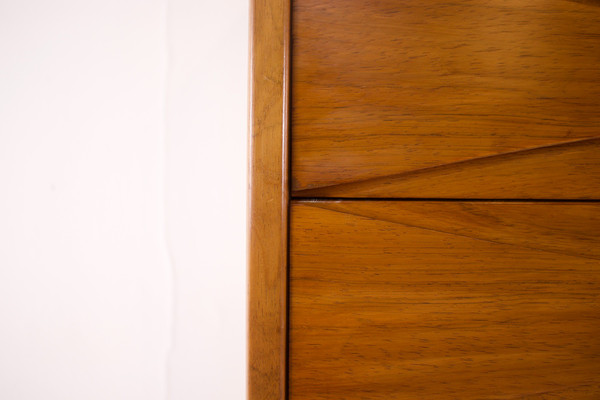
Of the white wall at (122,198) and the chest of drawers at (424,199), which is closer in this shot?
the chest of drawers at (424,199)

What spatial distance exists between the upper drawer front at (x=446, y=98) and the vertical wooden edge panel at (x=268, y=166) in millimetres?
13

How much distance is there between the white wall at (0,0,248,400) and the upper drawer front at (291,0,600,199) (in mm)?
295

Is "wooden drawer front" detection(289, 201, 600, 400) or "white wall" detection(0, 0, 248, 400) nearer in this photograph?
"wooden drawer front" detection(289, 201, 600, 400)

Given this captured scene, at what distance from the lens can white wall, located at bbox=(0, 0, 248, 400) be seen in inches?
22.5

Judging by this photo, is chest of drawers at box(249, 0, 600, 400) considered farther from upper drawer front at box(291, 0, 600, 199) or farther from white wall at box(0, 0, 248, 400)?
white wall at box(0, 0, 248, 400)

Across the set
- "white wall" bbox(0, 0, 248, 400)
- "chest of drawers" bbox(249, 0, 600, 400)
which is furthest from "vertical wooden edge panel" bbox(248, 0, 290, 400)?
"white wall" bbox(0, 0, 248, 400)

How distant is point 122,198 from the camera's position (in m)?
0.58

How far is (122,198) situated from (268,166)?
376 millimetres

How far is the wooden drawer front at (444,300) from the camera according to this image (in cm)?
32

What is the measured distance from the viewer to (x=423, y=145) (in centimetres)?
32

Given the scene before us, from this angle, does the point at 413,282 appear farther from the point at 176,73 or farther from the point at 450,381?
the point at 176,73

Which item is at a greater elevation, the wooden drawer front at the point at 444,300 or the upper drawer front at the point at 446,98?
the upper drawer front at the point at 446,98

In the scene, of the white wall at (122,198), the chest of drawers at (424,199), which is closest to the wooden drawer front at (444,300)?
the chest of drawers at (424,199)

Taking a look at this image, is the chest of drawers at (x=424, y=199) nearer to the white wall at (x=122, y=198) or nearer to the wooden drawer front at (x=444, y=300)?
the wooden drawer front at (x=444, y=300)
